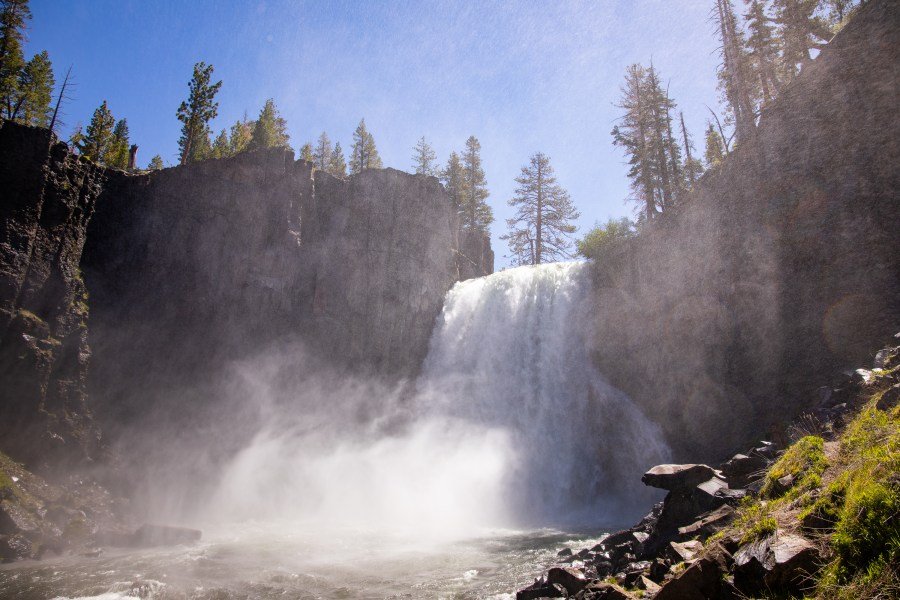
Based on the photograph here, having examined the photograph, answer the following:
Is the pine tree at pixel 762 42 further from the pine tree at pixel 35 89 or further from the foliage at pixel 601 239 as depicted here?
the pine tree at pixel 35 89

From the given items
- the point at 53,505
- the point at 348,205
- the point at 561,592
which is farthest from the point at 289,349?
the point at 561,592

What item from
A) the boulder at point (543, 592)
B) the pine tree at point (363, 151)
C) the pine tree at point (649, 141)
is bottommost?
the boulder at point (543, 592)

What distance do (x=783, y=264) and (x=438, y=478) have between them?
2250cm

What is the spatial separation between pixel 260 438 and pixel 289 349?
20.6ft

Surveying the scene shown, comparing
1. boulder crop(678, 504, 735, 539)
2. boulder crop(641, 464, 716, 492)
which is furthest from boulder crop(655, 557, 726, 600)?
boulder crop(641, 464, 716, 492)

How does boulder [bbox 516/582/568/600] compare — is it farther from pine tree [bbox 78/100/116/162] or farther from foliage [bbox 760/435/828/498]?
pine tree [bbox 78/100/116/162]

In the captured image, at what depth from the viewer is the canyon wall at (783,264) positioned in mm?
20609

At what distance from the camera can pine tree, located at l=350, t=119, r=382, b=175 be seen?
61906mm

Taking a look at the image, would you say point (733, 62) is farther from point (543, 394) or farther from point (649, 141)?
point (543, 394)

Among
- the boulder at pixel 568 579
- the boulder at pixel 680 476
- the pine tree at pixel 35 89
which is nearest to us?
the boulder at pixel 568 579

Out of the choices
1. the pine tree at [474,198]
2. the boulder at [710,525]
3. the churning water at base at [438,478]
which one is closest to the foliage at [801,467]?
the boulder at [710,525]

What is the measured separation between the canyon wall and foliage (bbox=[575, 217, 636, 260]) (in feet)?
13.0

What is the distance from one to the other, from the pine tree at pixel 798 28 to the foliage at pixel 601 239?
17147 millimetres

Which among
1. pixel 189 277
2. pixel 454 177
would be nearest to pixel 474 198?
pixel 454 177
